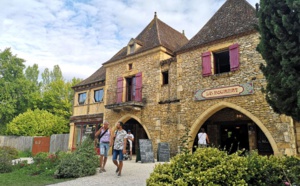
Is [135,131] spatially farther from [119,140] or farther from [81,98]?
[119,140]

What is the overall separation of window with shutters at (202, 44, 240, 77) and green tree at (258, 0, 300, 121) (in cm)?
513

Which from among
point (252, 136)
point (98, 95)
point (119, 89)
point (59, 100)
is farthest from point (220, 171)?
point (59, 100)

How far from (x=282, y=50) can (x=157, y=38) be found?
9.85 metres

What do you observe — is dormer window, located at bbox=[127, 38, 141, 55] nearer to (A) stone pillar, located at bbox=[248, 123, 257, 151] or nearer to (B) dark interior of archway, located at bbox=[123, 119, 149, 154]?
(B) dark interior of archway, located at bbox=[123, 119, 149, 154]

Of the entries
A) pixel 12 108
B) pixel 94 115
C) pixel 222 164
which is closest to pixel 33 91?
pixel 12 108

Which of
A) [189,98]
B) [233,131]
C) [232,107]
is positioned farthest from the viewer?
[233,131]

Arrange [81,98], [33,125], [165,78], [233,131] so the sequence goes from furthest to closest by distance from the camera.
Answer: [33,125] < [81,98] < [233,131] < [165,78]

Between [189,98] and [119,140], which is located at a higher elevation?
[189,98]

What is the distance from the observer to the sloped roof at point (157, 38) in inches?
532

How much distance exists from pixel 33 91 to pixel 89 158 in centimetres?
2463

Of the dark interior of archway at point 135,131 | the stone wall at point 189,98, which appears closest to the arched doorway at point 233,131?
the stone wall at point 189,98

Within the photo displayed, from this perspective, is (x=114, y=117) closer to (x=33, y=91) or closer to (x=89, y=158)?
(x=89, y=158)

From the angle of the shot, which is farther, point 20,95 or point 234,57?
point 20,95

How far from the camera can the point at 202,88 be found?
10.7 m
